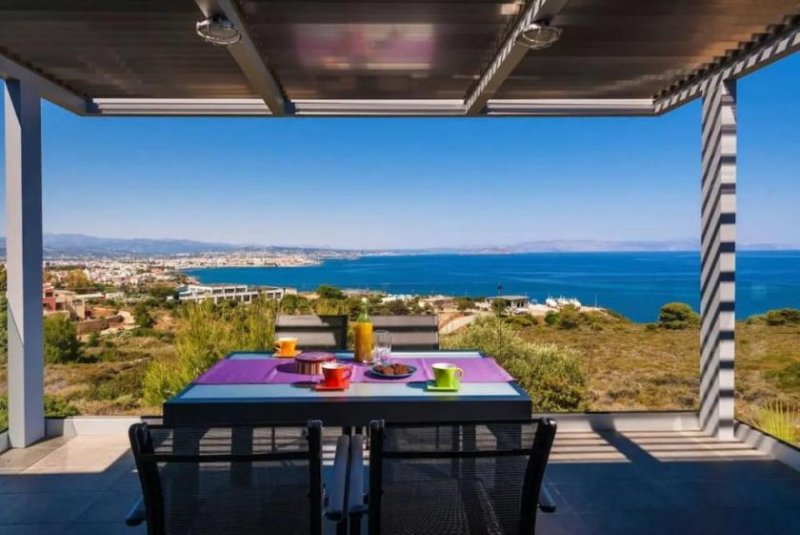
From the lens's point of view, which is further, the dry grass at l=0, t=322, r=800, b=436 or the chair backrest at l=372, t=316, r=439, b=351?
the dry grass at l=0, t=322, r=800, b=436

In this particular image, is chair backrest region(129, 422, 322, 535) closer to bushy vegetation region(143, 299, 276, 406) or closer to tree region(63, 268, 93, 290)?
bushy vegetation region(143, 299, 276, 406)

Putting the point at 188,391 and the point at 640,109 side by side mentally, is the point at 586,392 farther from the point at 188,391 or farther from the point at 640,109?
the point at 188,391

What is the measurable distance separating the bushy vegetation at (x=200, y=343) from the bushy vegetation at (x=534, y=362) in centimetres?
177

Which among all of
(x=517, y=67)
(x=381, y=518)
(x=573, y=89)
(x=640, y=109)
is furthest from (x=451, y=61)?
(x=381, y=518)

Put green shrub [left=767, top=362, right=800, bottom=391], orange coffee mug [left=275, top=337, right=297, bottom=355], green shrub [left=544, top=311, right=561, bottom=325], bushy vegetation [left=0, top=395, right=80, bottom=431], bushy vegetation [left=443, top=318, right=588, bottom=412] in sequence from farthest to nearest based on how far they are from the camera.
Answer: green shrub [left=544, top=311, right=561, bottom=325]
bushy vegetation [left=443, top=318, right=588, bottom=412]
bushy vegetation [left=0, top=395, right=80, bottom=431]
green shrub [left=767, top=362, right=800, bottom=391]
orange coffee mug [left=275, top=337, right=297, bottom=355]

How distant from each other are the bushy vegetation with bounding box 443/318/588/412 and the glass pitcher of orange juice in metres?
2.11

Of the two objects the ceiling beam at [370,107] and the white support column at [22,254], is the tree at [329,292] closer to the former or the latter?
the ceiling beam at [370,107]

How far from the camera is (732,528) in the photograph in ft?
8.35

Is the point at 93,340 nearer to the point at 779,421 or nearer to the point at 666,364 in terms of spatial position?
the point at 666,364

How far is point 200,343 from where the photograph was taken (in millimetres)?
4301

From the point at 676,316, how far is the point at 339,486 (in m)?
4.39

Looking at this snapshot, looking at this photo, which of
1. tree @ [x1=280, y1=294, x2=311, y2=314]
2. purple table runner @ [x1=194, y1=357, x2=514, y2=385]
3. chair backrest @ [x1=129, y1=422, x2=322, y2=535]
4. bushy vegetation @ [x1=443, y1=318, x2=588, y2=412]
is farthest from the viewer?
bushy vegetation @ [x1=443, y1=318, x2=588, y2=412]

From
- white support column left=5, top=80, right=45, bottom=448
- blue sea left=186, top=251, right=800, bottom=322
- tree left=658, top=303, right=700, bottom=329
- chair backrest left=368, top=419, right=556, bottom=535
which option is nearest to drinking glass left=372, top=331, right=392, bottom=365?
chair backrest left=368, top=419, right=556, bottom=535

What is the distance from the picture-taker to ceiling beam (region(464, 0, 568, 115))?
243 centimetres
